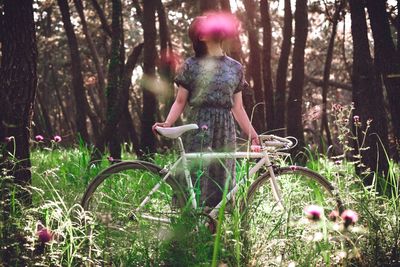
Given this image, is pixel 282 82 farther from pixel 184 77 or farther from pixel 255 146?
pixel 255 146

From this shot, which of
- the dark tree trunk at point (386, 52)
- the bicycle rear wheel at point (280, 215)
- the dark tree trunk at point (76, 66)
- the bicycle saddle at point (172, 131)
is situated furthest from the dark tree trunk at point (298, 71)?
the dark tree trunk at point (76, 66)

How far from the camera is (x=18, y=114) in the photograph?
14.6ft

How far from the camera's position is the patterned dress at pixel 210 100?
14.0ft

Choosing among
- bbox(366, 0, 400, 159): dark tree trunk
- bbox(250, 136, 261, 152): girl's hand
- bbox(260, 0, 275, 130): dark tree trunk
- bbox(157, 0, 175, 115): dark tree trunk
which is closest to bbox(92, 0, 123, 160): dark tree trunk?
bbox(157, 0, 175, 115): dark tree trunk

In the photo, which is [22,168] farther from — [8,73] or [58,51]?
[58,51]

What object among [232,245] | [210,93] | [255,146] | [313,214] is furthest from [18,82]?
[313,214]

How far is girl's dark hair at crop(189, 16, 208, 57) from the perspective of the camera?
14.0 ft

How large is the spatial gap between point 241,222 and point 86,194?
1.21 meters

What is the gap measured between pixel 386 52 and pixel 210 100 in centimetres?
282

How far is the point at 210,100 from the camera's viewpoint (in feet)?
13.9

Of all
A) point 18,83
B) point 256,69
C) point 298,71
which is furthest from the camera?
point 256,69

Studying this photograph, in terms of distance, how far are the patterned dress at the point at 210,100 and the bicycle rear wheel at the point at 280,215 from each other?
359mm

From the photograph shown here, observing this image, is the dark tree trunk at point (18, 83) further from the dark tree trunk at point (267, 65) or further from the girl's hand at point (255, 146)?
the dark tree trunk at point (267, 65)

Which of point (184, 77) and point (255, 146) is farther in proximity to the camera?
point (184, 77)
